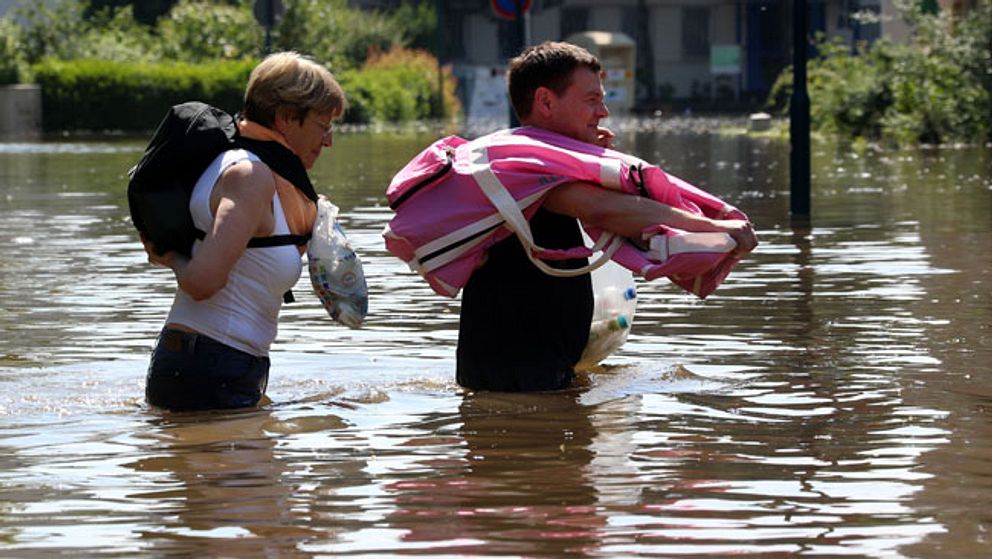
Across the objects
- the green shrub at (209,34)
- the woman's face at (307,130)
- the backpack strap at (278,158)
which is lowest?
the green shrub at (209,34)

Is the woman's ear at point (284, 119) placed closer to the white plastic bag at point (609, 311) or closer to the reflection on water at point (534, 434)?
the reflection on water at point (534, 434)

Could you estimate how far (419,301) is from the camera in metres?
11.5

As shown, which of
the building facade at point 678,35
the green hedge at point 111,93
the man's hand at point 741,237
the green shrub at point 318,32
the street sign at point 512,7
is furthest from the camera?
the building facade at point 678,35

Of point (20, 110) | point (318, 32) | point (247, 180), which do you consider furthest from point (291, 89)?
point (318, 32)

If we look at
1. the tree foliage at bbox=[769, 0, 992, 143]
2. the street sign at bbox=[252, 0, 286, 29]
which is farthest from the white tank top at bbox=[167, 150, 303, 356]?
the street sign at bbox=[252, 0, 286, 29]

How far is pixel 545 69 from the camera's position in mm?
7379

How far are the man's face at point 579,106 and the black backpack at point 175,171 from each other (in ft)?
3.35

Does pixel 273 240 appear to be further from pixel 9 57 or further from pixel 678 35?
pixel 678 35

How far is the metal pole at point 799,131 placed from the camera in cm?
1631

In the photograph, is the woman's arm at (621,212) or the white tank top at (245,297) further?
the woman's arm at (621,212)

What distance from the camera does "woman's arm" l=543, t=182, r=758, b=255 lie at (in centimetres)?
716

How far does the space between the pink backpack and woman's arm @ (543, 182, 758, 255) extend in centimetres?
3

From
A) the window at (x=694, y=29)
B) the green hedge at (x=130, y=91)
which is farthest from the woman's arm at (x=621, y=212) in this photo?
the window at (x=694, y=29)

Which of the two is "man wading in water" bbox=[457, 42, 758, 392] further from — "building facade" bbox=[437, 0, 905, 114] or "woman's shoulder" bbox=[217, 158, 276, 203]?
"building facade" bbox=[437, 0, 905, 114]
